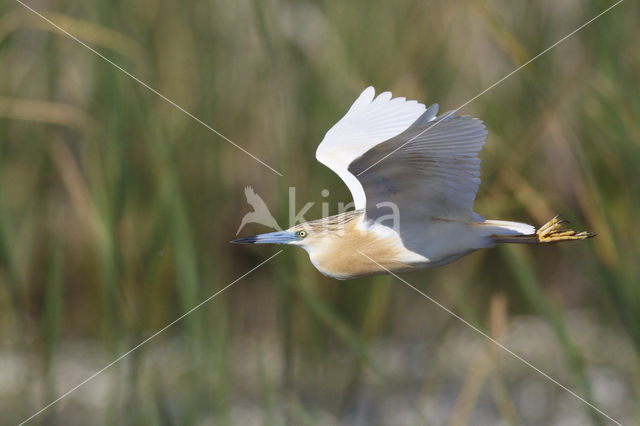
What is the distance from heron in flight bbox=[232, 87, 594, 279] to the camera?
2.32ft

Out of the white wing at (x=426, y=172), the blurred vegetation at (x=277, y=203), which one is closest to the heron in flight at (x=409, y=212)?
the white wing at (x=426, y=172)

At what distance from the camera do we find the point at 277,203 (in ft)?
3.68

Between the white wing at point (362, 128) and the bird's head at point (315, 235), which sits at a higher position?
the white wing at point (362, 128)

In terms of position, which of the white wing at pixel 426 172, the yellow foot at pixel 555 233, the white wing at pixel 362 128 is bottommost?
the yellow foot at pixel 555 233

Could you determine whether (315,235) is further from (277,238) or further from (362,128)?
(362,128)

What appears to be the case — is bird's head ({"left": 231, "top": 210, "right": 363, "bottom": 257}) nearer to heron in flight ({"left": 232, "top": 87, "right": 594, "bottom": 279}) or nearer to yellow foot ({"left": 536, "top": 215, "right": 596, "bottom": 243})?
heron in flight ({"left": 232, "top": 87, "right": 594, "bottom": 279})

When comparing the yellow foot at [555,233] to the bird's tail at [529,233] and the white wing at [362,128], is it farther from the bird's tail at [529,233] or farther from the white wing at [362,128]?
the white wing at [362,128]

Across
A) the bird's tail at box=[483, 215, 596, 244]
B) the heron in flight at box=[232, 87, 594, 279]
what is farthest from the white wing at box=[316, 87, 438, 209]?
the bird's tail at box=[483, 215, 596, 244]

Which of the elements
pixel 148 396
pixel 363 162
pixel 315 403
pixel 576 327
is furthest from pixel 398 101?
pixel 576 327

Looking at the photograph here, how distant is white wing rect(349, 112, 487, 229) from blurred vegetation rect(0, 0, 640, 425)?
0.96ft

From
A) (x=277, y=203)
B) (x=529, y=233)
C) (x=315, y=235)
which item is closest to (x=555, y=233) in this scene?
(x=529, y=233)

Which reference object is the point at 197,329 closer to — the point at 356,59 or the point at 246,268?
the point at 356,59

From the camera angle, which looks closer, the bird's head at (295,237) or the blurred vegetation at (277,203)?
the bird's head at (295,237)

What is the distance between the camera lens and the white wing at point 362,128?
31.3 inches
